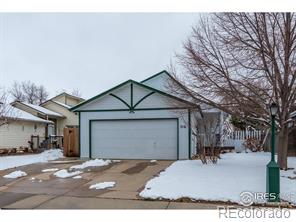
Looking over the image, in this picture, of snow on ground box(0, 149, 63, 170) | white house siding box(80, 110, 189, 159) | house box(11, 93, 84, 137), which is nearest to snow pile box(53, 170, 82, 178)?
snow on ground box(0, 149, 63, 170)

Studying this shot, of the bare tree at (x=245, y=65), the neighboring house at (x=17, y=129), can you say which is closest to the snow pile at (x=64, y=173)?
the bare tree at (x=245, y=65)

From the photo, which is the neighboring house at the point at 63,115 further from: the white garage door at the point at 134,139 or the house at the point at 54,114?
the white garage door at the point at 134,139

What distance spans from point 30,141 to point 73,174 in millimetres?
12939

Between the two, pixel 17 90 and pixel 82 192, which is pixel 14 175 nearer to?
pixel 82 192

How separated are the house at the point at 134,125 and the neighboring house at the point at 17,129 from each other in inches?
238

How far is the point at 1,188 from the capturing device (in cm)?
913

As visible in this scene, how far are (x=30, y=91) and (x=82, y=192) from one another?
52297 millimetres

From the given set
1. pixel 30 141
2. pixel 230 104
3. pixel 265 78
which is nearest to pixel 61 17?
pixel 230 104

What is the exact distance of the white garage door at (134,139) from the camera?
51.3 feet

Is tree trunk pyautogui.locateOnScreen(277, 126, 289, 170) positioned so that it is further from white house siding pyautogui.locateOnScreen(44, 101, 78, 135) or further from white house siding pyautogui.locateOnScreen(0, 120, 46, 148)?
white house siding pyautogui.locateOnScreen(44, 101, 78, 135)

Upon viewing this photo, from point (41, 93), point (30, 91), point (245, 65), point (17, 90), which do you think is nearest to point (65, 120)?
point (245, 65)

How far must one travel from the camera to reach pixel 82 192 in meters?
8.36

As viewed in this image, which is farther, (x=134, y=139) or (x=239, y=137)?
(x=239, y=137)
